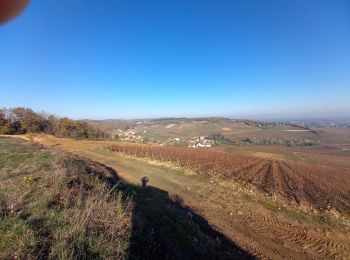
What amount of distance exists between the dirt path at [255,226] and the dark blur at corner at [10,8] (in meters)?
11.0

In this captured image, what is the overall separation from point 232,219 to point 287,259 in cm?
365

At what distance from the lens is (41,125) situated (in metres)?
60.1

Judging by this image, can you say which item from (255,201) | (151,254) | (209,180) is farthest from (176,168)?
(151,254)

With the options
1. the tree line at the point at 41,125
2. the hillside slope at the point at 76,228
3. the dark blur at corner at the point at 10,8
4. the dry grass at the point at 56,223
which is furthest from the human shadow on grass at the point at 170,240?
the tree line at the point at 41,125

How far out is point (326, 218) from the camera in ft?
49.5

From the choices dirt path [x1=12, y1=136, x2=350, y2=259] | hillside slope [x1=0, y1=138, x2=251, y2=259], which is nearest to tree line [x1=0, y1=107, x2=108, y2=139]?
dirt path [x1=12, y1=136, x2=350, y2=259]

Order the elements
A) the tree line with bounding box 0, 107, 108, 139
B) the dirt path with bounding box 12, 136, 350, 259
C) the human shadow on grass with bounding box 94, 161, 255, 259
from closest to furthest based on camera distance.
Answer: the human shadow on grass with bounding box 94, 161, 255, 259 → the dirt path with bounding box 12, 136, 350, 259 → the tree line with bounding box 0, 107, 108, 139

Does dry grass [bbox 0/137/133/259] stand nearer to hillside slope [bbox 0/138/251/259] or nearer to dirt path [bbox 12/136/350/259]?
hillside slope [bbox 0/138/251/259]

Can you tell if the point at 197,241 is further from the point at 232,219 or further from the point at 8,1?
the point at 8,1

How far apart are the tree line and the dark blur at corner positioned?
187 feet

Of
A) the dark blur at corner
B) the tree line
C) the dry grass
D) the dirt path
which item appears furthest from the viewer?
the tree line

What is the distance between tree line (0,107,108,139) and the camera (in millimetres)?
53094

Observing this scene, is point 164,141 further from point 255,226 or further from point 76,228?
point 76,228

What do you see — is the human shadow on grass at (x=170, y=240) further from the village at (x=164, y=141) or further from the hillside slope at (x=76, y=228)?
the village at (x=164, y=141)
